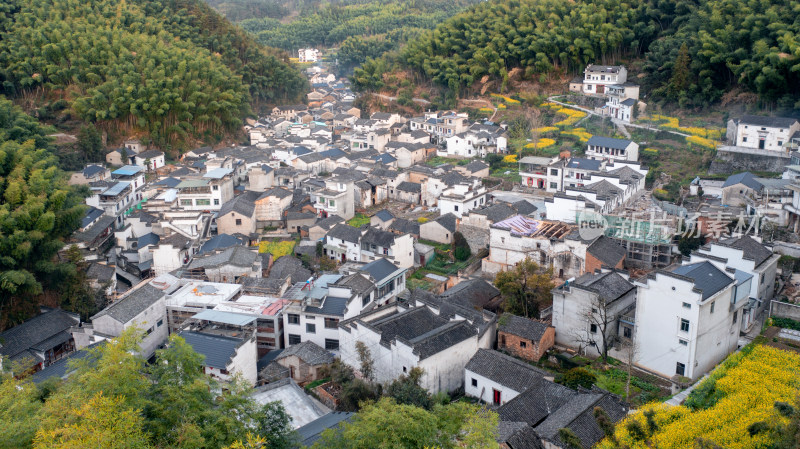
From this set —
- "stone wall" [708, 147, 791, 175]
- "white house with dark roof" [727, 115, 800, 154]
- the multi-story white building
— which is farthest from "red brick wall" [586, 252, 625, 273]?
the multi-story white building

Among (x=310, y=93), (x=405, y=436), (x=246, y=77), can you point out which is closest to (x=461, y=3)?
(x=310, y=93)

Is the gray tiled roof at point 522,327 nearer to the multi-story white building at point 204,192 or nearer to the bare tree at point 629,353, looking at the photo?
the bare tree at point 629,353

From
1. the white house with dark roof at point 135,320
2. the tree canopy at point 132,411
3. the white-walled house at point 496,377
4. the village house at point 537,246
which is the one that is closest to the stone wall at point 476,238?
the village house at point 537,246

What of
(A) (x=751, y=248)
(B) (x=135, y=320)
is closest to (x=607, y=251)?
(A) (x=751, y=248)

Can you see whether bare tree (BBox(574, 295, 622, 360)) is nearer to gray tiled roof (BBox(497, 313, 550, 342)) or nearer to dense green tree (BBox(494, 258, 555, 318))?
gray tiled roof (BBox(497, 313, 550, 342))

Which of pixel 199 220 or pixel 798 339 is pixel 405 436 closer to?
pixel 798 339

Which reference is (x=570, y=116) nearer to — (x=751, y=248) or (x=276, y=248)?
(x=276, y=248)
